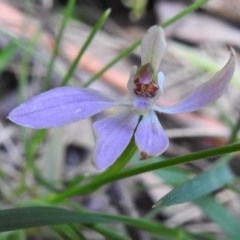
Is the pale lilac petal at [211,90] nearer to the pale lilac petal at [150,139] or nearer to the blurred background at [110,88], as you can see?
the pale lilac petal at [150,139]

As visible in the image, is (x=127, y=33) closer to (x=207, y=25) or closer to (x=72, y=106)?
(x=207, y=25)

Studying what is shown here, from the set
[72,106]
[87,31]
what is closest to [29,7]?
[87,31]

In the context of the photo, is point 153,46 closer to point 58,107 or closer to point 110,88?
point 58,107

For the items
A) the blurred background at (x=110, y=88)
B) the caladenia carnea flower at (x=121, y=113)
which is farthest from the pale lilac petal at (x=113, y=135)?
the blurred background at (x=110, y=88)

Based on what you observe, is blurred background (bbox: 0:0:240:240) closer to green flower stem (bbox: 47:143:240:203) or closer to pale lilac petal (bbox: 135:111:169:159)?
green flower stem (bbox: 47:143:240:203)

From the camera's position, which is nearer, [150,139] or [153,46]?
[150,139]

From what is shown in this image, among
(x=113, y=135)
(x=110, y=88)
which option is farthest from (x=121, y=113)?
(x=110, y=88)

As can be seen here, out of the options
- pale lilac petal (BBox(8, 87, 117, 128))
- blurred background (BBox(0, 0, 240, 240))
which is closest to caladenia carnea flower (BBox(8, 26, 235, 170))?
pale lilac petal (BBox(8, 87, 117, 128))
